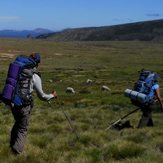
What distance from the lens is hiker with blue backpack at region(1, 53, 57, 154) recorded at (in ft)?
33.1

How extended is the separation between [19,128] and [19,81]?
1.23 m

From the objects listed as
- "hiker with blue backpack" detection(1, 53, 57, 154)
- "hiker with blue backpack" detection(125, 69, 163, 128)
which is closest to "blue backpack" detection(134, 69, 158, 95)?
"hiker with blue backpack" detection(125, 69, 163, 128)

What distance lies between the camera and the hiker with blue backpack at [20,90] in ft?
33.1

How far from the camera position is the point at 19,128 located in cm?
1074

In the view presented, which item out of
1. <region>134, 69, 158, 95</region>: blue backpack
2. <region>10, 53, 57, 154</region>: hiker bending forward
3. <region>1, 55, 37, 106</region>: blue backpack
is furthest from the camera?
<region>134, 69, 158, 95</region>: blue backpack

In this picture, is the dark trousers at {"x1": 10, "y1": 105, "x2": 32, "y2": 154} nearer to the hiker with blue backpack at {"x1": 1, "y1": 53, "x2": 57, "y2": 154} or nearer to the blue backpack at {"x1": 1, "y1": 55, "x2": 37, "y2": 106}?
the hiker with blue backpack at {"x1": 1, "y1": 53, "x2": 57, "y2": 154}

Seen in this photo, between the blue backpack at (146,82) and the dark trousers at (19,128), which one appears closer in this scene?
the dark trousers at (19,128)

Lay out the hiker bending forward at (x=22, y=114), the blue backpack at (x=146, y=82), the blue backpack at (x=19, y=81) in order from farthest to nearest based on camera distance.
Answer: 1. the blue backpack at (x=146, y=82)
2. the hiker bending forward at (x=22, y=114)
3. the blue backpack at (x=19, y=81)

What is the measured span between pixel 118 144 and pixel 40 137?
8.00 ft

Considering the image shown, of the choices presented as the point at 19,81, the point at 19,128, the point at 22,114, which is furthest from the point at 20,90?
the point at 19,128

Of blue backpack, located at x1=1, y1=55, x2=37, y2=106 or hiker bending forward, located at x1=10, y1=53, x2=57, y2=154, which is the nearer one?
blue backpack, located at x1=1, y1=55, x2=37, y2=106

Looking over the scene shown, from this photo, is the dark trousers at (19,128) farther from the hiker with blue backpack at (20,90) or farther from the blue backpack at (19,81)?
the blue backpack at (19,81)

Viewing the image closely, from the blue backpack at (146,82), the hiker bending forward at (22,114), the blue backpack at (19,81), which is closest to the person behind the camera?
the blue backpack at (19,81)

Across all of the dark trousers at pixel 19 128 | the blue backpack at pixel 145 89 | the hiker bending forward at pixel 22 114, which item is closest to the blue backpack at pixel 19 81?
the hiker bending forward at pixel 22 114
